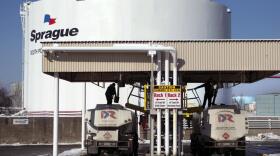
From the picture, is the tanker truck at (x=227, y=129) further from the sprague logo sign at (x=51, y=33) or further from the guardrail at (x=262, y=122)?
the guardrail at (x=262, y=122)

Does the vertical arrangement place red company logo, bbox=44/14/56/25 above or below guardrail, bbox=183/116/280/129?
above

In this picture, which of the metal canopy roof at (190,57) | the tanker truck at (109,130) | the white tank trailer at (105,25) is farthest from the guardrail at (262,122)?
the tanker truck at (109,130)

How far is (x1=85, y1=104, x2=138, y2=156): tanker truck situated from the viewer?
77.9ft

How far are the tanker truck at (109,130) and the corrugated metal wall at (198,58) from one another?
2022mm

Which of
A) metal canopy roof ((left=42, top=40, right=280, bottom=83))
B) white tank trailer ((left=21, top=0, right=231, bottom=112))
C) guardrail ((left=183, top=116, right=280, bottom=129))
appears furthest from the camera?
guardrail ((left=183, top=116, right=280, bottom=129))

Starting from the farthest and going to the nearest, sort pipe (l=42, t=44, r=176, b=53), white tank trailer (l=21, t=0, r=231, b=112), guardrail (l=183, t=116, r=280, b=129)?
guardrail (l=183, t=116, r=280, b=129) → white tank trailer (l=21, t=0, r=231, b=112) → pipe (l=42, t=44, r=176, b=53)

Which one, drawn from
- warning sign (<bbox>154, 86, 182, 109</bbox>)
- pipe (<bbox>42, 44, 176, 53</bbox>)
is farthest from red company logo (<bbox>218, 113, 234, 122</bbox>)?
pipe (<bbox>42, 44, 176, 53</bbox>)

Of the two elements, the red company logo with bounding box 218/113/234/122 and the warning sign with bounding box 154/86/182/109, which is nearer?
the warning sign with bounding box 154/86/182/109

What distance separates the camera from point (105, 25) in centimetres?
4156

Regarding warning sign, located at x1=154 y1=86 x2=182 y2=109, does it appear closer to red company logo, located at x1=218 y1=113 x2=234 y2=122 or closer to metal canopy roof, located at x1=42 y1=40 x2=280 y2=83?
metal canopy roof, located at x1=42 y1=40 x2=280 y2=83

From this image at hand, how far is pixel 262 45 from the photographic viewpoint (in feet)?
75.8

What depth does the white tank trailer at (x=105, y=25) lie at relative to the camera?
4138cm

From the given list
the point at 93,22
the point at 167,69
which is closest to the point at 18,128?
the point at 93,22

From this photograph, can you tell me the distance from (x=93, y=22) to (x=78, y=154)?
1598cm
